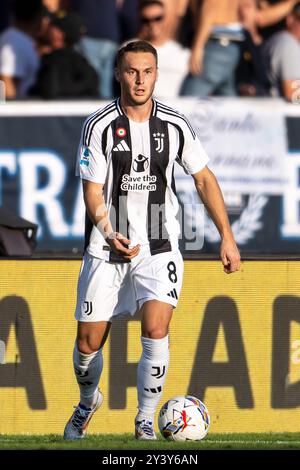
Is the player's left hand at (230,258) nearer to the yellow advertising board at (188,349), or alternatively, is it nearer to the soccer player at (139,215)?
the soccer player at (139,215)

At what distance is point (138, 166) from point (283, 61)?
21.5 feet

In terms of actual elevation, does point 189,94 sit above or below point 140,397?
above

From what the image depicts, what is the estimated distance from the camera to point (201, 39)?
45.9 feet

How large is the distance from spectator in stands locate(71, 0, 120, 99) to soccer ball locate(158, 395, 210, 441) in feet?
20.9

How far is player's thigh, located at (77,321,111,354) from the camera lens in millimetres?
8172

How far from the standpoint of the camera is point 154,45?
14023mm

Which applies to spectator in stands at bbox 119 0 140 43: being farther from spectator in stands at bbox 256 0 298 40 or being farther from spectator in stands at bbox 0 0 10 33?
spectator in stands at bbox 256 0 298 40

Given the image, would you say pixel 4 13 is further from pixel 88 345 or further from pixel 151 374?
pixel 151 374

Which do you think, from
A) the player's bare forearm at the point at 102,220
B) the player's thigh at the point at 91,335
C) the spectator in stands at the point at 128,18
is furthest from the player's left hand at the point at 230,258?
the spectator in stands at the point at 128,18

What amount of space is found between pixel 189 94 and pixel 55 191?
5.69ft

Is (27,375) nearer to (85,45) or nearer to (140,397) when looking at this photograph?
(140,397)

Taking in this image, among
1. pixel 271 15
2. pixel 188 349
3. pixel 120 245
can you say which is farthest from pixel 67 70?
pixel 120 245

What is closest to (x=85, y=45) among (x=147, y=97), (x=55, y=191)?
(x=55, y=191)

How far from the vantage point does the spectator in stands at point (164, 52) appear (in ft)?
45.8
